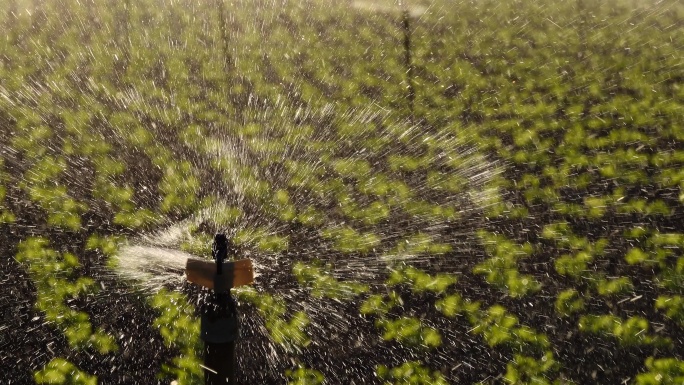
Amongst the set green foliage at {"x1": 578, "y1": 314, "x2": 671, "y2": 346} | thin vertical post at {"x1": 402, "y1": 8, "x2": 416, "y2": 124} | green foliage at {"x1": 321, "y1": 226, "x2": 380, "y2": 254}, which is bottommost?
green foliage at {"x1": 578, "y1": 314, "x2": 671, "y2": 346}

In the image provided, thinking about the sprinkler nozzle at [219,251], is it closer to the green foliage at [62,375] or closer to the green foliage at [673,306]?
the green foliage at [62,375]

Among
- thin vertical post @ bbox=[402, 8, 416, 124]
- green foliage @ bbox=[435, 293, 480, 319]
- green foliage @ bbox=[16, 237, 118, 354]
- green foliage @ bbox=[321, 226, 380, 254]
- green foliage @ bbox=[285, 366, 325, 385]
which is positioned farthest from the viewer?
thin vertical post @ bbox=[402, 8, 416, 124]

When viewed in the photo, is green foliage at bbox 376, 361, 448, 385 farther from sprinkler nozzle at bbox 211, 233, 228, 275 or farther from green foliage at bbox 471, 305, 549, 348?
sprinkler nozzle at bbox 211, 233, 228, 275

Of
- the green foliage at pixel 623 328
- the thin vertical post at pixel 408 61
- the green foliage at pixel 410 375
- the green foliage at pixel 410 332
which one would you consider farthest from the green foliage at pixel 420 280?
the thin vertical post at pixel 408 61

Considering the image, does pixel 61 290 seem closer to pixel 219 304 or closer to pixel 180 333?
pixel 180 333

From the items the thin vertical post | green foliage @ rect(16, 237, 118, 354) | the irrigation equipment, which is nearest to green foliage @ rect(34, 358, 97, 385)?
green foliage @ rect(16, 237, 118, 354)
